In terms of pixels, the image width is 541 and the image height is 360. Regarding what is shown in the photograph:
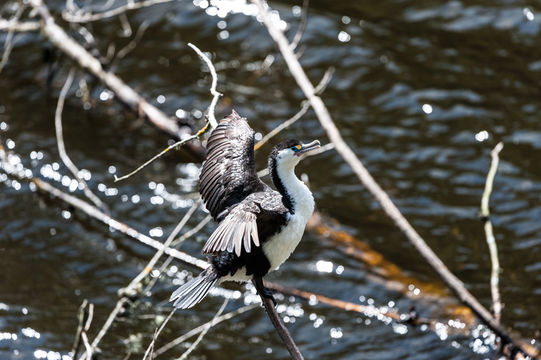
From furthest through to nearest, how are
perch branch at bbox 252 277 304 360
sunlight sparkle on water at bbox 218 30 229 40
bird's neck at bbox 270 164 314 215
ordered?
sunlight sparkle on water at bbox 218 30 229 40
bird's neck at bbox 270 164 314 215
perch branch at bbox 252 277 304 360

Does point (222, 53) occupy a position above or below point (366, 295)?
above

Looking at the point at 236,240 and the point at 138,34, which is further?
the point at 138,34

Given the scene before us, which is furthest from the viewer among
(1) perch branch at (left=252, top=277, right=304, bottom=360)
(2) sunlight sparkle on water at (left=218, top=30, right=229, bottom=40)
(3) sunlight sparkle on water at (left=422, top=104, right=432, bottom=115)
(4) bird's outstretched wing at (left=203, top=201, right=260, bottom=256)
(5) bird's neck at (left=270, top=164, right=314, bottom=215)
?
(2) sunlight sparkle on water at (left=218, top=30, right=229, bottom=40)

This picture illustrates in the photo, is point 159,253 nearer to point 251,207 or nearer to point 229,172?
point 229,172

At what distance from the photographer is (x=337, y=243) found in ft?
22.4

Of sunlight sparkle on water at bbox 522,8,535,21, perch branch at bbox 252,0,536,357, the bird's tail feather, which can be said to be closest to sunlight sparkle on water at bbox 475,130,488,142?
sunlight sparkle on water at bbox 522,8,535,21

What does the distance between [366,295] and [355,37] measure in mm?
3707

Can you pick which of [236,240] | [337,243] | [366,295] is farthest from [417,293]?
[236,240]

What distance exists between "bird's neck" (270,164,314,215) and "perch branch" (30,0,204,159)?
2908 mm

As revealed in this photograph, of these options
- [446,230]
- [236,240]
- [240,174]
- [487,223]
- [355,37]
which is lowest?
[236,240]

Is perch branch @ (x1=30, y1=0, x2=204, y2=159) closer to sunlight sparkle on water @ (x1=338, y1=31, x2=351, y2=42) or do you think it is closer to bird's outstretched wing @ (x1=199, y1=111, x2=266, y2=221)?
bird's outstretched wing @ (x1=199, y1=111, x2=266, y2=221)

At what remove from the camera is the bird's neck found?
12.7ft

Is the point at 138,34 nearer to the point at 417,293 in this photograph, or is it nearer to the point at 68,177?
the point at 68,177

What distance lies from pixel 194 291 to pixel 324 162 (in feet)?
13.5
